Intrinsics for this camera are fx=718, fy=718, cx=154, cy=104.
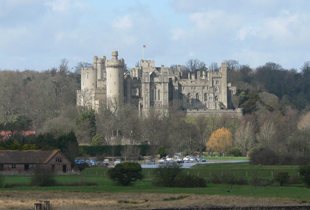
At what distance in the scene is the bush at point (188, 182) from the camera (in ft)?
141

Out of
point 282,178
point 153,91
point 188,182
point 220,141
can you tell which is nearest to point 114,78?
point 153,91

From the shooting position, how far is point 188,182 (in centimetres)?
4309

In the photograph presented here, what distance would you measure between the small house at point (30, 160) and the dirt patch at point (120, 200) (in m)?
18.9

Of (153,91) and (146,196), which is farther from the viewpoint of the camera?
(153,91)

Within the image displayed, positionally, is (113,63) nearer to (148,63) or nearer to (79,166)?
(148,63)

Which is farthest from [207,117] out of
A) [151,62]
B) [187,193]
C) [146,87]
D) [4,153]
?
[187,193]

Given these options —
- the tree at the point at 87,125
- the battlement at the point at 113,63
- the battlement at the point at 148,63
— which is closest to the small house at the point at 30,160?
the tree at the point at 87,125

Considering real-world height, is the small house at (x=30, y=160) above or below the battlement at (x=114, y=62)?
below

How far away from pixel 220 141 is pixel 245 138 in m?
3.14

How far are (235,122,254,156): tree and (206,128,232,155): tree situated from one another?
42.4 inches

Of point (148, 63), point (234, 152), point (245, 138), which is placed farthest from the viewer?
point (148, 63)

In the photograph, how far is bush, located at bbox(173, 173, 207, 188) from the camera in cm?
4288

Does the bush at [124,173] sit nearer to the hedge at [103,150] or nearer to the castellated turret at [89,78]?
the hedge at [103,150]

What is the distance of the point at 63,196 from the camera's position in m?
36.2
